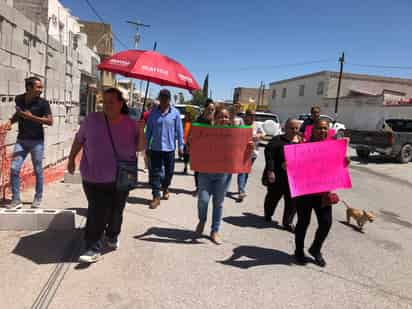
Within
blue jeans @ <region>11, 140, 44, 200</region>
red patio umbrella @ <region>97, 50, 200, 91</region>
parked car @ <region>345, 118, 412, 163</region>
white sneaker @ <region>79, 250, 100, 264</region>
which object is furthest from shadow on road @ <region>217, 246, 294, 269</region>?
parked car @ <region>345, 118, 412, 163</region>

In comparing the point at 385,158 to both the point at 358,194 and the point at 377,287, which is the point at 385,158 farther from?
the point at 377,287

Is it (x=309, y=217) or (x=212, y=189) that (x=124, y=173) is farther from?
(x=309, y=217)

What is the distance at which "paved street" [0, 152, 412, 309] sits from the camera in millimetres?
3045

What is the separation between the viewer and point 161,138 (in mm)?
5703

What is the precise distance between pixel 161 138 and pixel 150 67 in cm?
122

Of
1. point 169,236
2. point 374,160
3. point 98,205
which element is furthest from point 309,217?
point 374,160

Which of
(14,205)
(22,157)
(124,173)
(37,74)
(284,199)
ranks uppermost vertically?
(37,74)

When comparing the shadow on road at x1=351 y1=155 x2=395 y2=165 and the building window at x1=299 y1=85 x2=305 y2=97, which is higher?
the building window at x1=299 y1=85 x2=305 y2=97

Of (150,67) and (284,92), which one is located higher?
(284,92)

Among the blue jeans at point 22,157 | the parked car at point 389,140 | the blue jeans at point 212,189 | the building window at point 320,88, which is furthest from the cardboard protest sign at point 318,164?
the building window at point 320,88

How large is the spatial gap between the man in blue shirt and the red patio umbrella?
476 millimetres

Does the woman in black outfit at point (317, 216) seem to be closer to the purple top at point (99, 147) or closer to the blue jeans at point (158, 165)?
the purple top at point (99, 147)

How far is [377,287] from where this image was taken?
3547mm

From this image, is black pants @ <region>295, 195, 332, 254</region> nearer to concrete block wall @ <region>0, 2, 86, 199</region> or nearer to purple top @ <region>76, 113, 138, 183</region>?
purple top @ <region>76, 113, 138, 183</region>
